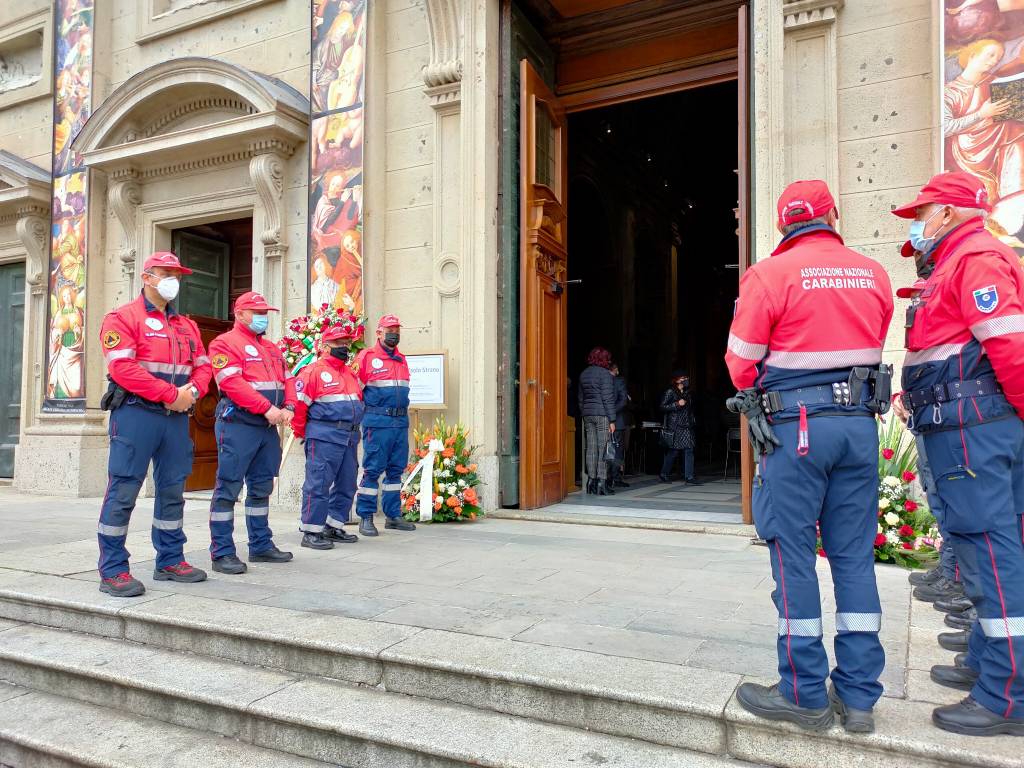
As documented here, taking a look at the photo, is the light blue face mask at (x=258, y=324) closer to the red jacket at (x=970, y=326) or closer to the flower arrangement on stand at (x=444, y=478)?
the flower arrangement on stand at (x=444, y=478)

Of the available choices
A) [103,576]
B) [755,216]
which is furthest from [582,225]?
[103,576]

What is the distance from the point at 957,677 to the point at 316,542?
465cm

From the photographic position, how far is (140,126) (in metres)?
10.4

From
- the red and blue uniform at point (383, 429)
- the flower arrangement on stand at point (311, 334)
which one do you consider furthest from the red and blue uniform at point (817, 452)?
the flower arrangement on stand at point (311, 334)

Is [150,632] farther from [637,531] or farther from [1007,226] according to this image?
[1007,226]

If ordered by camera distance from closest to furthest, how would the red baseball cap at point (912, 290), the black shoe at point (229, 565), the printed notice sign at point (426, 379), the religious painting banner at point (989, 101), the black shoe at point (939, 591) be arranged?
the red baseball cap at point (912, 290) < the black shoe at point (939, 591) < the black shoe at point (229, 565) < the religious painting banner at point (989, 101) < the printed notice sign at point (426, 379)

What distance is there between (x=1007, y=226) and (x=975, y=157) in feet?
2.04

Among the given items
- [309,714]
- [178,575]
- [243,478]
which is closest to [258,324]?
[243,478]

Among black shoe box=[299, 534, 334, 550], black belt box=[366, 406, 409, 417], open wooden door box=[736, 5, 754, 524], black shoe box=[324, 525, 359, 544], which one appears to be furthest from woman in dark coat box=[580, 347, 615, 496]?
black shoe box=[299, 534, 334, 550]

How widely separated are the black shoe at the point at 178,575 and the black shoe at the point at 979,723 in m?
4.30

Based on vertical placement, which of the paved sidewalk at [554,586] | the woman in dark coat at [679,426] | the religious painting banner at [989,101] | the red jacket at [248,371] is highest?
the religious painting banner at [989,101]

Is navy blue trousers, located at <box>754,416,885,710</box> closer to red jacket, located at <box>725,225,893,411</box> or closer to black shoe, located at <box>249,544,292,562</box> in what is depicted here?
red jacket, located at <box>725,225,893,411</box>

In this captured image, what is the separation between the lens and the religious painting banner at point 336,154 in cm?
868

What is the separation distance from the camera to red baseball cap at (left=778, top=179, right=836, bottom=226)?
306 centimetres
